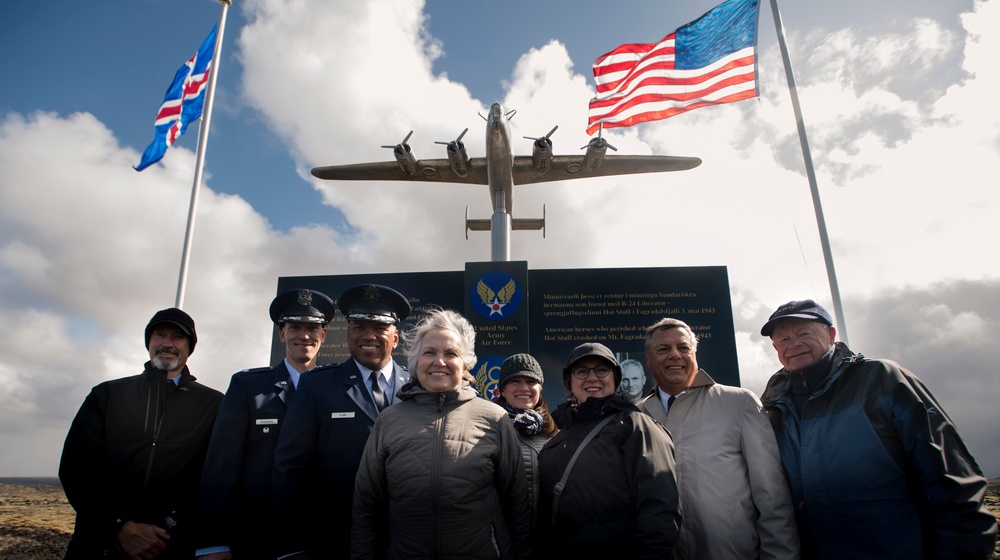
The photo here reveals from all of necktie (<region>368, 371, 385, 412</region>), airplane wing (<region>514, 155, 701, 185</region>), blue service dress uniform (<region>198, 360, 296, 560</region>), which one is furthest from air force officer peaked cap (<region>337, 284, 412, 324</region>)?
airplane wing (<region>514, 155, 701, 185</region>)

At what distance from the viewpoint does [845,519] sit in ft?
8.52

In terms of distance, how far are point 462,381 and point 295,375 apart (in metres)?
1.55

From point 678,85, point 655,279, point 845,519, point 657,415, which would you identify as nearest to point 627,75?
point 678,85

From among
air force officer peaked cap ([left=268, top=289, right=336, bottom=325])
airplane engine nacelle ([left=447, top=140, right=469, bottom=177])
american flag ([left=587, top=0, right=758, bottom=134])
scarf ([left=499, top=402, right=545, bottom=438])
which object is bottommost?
scarf ([left=499, top=402, right=545, bottom=438])

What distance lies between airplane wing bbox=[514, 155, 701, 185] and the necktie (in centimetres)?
1235

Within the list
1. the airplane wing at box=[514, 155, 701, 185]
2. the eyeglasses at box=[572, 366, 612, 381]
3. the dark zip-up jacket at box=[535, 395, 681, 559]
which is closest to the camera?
the dark zip-up jacket at box=[535, 395, 681, 559]

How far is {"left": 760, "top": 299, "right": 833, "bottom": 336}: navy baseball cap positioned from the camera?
307cm

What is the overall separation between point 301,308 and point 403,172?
12.2 metres

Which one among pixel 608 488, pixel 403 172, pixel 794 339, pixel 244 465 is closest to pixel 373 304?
pixel 244 465

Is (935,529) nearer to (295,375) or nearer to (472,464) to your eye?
(472,464)

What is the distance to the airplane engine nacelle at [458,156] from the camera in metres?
12.8

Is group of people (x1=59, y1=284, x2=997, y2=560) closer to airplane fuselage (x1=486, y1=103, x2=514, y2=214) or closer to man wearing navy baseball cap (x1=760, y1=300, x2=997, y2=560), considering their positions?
man wearing navy baseball cap (x1=760, y1=300, x2=997, y2=560)

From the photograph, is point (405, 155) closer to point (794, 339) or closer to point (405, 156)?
point (405, 156)

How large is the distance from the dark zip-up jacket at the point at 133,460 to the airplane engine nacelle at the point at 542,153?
10938mm
